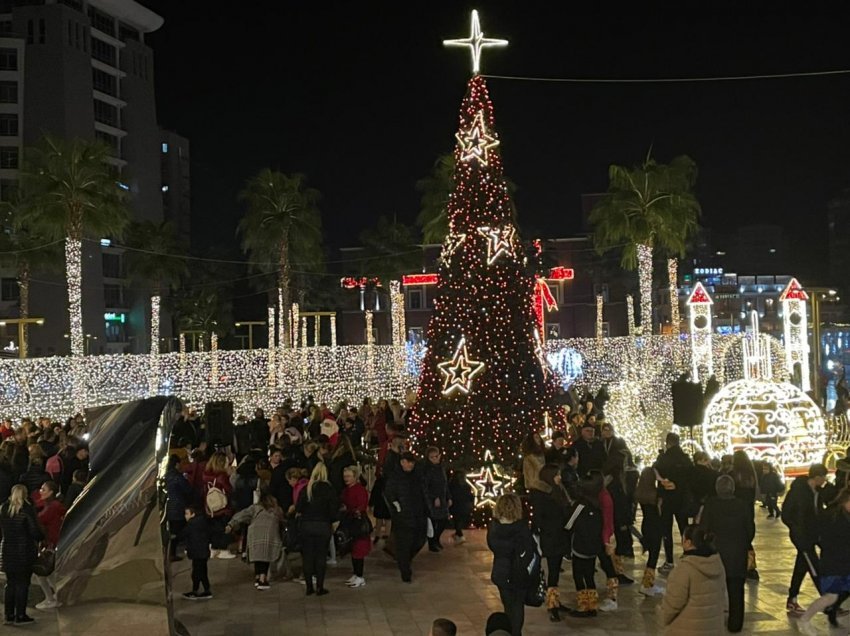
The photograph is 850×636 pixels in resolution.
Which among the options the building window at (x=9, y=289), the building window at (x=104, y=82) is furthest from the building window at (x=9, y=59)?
the building window at (x=9, y=289)

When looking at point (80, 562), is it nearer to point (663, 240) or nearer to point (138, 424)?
point (138, 424)

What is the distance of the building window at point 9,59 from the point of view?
68.2 metres

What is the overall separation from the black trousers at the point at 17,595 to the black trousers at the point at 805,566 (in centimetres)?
784

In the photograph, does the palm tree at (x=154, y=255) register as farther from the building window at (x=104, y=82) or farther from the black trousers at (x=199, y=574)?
the black trousers at (x=199, y=574)

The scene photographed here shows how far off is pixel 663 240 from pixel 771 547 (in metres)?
29.0

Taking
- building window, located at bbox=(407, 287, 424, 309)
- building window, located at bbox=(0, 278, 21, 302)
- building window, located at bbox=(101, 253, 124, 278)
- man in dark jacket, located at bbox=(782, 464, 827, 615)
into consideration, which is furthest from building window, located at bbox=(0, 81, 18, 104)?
man in dark jacket, located at bbox=(782, 464, 827, 615)

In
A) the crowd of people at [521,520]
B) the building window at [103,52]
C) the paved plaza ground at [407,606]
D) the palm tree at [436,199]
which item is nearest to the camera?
the crowd of people at [521,520]

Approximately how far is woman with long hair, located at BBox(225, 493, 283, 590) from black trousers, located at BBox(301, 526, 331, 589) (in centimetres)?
42

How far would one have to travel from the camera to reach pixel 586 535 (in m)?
10.4

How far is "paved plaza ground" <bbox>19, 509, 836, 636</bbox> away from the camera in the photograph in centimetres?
1048

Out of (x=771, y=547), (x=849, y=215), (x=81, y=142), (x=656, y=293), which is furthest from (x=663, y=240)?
(x=849, y=215)

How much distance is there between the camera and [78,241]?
3244cm

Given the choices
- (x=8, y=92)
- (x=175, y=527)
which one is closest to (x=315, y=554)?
(x=175, y=527)

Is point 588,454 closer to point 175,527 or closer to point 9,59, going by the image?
point 175,527
